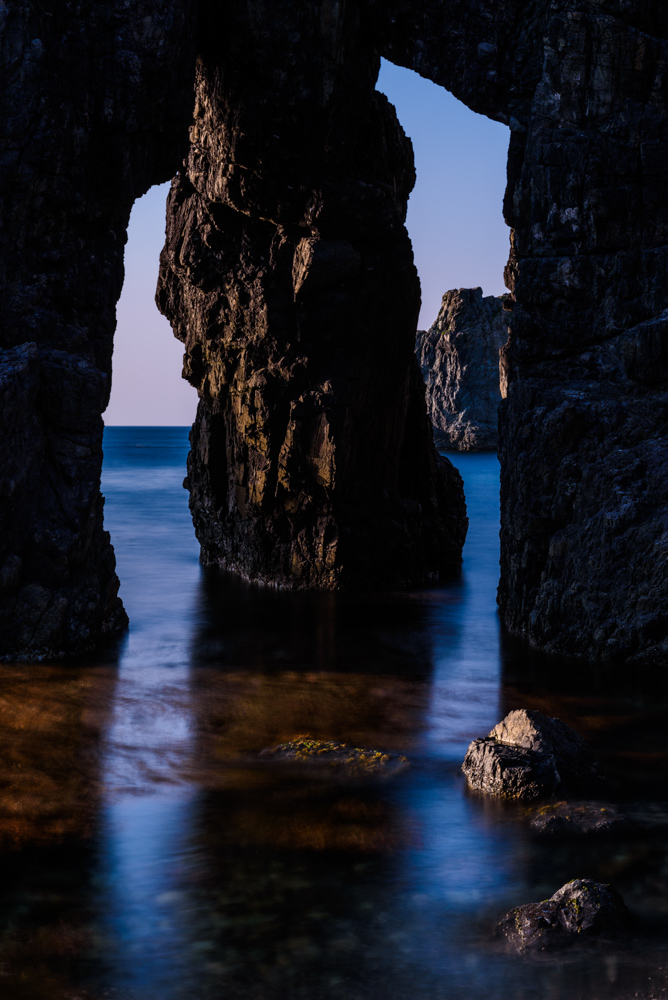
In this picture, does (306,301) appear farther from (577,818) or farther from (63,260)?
(577,818)

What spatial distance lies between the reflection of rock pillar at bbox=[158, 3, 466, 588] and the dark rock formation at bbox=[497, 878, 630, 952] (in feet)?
47.9

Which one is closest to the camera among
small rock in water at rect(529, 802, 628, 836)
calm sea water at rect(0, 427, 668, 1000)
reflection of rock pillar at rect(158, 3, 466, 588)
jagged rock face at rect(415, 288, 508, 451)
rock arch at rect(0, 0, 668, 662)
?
calm sea water at rect(0, 427, 668, 1000)

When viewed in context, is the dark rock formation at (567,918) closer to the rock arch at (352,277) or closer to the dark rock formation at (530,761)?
the dark rock formation at (530,761)

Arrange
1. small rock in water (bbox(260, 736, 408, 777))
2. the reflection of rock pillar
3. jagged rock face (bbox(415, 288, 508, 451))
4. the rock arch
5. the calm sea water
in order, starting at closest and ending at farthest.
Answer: the calm sea water → small rock in water (bbox(260, 736, 408, 777)) → the rock arch → the reflection of rock pillar → jagged rock face (bbox(415, 288, 508, 451))

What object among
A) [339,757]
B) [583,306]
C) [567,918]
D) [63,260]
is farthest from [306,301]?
[567,918]

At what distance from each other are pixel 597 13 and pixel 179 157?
765 cm

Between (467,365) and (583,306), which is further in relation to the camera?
(467,365)

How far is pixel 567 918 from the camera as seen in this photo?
307 inches

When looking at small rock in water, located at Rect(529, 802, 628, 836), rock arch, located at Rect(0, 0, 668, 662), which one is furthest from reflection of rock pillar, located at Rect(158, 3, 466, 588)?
small rock in water, located at Rect(529, 802, 628, 836)

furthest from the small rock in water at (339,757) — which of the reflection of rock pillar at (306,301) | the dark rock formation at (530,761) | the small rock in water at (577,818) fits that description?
the reflection of rock pillar at (306,301)

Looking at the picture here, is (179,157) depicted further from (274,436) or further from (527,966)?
(527,966)

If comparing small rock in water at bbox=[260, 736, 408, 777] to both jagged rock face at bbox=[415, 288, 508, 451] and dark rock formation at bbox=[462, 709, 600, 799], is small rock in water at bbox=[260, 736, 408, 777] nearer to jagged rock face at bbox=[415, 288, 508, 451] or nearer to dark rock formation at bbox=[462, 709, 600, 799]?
dark rock formation at bbox=[462, 709, 600, 799]

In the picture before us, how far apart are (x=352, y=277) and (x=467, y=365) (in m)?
87.6

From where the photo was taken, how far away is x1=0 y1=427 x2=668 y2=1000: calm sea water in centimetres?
742
